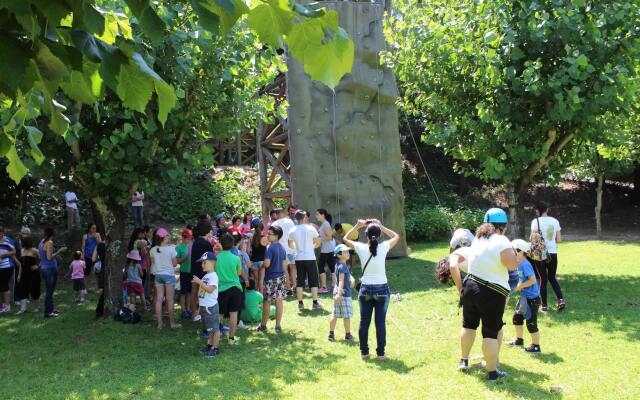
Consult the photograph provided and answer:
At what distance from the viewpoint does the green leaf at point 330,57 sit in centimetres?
176

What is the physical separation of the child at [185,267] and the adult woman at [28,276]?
296 cm

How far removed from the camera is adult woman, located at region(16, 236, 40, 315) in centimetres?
1092

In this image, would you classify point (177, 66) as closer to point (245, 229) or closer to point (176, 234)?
point (245, 229)

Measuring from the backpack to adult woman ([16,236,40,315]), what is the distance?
337 inches

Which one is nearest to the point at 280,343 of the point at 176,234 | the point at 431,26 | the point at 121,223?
the point at 121,223

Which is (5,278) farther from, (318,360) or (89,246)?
(318,360)

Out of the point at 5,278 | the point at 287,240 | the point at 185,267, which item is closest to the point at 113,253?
the point at 185,267

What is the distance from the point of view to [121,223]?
10.0 metres

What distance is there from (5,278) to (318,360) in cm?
697

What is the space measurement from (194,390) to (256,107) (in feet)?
17.3

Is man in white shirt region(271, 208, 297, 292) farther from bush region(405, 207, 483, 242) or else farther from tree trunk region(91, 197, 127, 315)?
bush region(405, 207, 483, 242)

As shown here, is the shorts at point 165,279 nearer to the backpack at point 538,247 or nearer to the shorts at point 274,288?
the shorts at point 274,288

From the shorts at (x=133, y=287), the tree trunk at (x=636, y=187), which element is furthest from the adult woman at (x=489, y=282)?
the tree trunk at (x=636, y=187)

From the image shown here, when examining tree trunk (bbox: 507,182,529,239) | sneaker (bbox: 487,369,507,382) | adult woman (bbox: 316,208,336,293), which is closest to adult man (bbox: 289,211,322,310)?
adult woman (bbox: 316,208,336,293)
